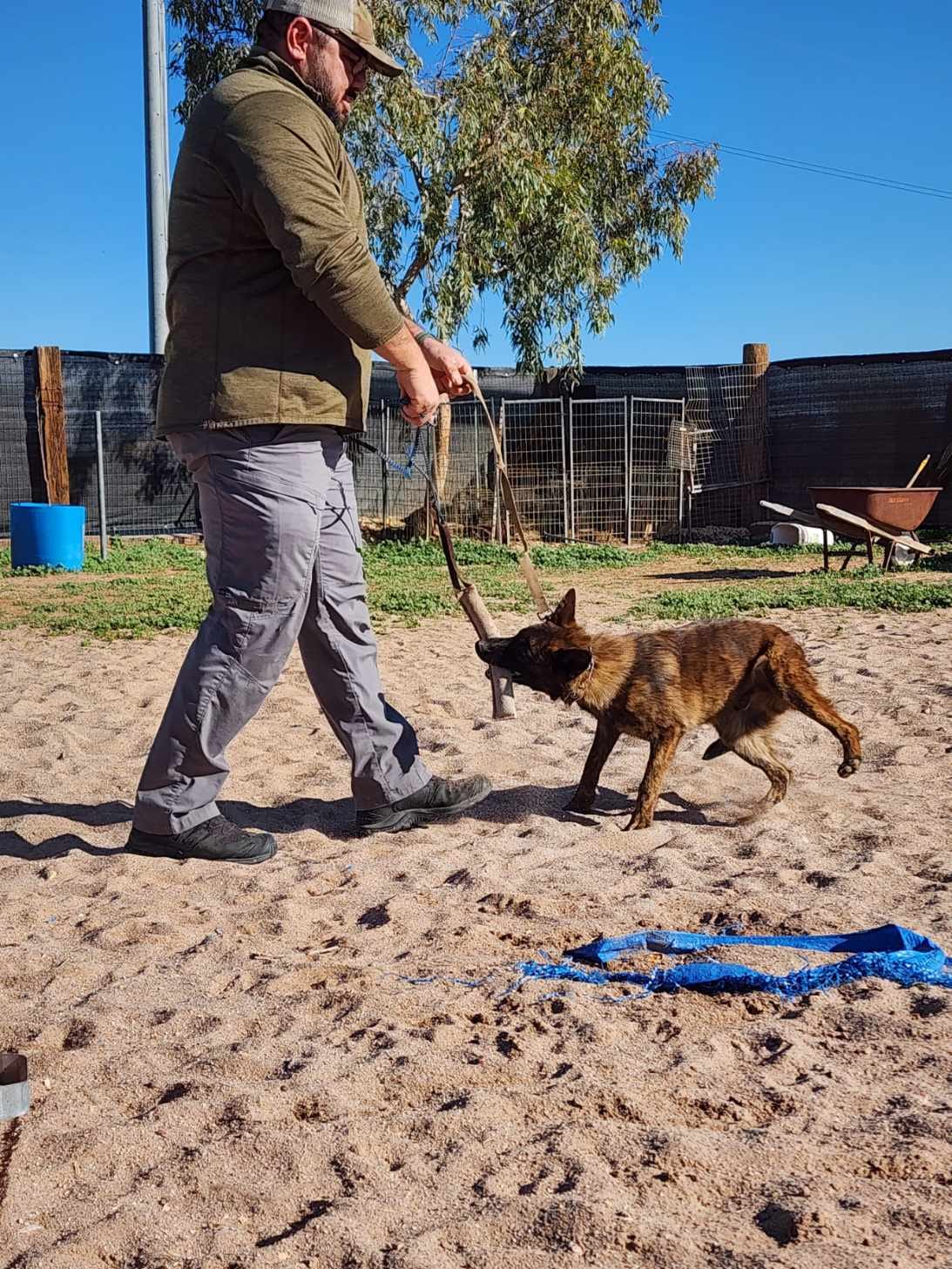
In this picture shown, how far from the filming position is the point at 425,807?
453cm

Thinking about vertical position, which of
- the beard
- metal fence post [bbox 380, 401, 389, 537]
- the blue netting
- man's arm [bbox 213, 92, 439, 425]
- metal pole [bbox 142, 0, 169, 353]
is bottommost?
the blue netting

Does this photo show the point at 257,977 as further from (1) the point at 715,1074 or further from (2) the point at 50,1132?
(1) the point at 715,1074

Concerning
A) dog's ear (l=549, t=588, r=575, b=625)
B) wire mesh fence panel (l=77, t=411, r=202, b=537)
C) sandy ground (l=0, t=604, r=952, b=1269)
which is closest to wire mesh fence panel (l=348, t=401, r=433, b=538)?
wire mesh fence panel (l=77, t=411, r=202, b=537)

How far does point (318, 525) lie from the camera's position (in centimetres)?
397

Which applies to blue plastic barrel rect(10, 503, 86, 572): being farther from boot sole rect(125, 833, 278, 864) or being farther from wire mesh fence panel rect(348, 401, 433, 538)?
boot sole rect(125, 833, 278, 864)

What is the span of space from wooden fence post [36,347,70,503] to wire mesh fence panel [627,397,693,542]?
27.1 feet

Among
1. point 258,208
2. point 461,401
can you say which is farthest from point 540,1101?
point 461,401

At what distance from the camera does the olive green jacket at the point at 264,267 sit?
3576 mm

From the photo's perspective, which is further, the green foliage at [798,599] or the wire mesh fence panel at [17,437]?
the wire mesh fence panel at [17,437]

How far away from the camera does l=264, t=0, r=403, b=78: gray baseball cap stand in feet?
12.2

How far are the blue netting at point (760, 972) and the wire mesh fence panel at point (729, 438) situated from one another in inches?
649

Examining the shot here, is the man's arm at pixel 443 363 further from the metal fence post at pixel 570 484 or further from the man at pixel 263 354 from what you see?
the metal fence post at pixel 570 484

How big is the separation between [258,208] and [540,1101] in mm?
2520

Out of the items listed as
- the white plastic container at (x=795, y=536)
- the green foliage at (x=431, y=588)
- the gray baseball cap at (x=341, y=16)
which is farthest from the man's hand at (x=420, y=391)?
the white plastic container at (x=795, y=536)
